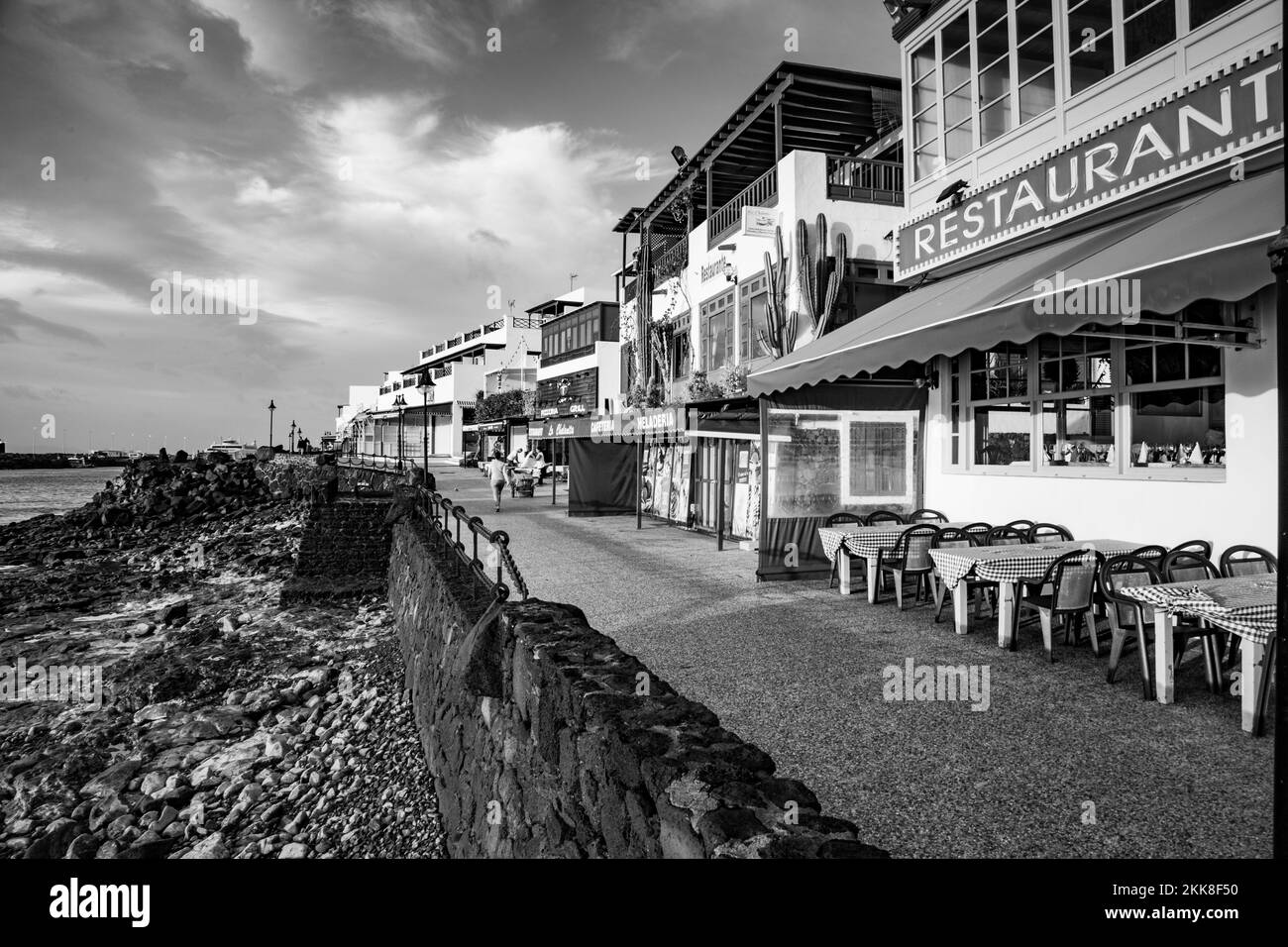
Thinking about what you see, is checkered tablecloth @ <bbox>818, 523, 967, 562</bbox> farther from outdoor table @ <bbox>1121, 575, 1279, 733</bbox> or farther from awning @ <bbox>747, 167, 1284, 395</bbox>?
outdoor table @ <bbox>1121, 575, 1279, 733</bbox>

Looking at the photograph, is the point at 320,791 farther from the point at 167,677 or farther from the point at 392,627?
the point at 392,627

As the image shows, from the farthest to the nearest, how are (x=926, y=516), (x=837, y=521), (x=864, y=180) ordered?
(x=864, y=180)
(x=926, y=516)
(x=837, y=521)

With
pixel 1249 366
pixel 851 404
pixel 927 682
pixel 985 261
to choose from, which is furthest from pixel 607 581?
pixel 1249 366

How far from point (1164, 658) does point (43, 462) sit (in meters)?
178

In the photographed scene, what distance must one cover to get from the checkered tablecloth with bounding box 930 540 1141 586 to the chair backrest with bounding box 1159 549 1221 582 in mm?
350

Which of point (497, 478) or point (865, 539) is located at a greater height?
point (497, 478)

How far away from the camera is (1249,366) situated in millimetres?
6012

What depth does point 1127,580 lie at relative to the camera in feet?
19.2

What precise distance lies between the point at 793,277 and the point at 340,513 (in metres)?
10.4

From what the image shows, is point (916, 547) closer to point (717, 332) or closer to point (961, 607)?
point (961, 607)

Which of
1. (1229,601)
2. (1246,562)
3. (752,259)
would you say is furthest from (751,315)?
(1229,601)

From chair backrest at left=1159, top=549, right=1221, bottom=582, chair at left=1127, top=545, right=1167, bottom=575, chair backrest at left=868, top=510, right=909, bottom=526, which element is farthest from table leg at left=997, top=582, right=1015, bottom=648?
chair backrest at left=868, top=510, right=909, bottom=526

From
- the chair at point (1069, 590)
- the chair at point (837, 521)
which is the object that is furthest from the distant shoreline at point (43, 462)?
the chair at point (1069, 590)

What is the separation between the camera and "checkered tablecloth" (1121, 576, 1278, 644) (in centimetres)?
396
